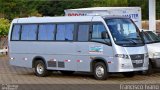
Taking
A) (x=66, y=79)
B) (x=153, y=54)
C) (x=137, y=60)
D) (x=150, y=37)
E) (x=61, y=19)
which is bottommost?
(x=66, y=79)

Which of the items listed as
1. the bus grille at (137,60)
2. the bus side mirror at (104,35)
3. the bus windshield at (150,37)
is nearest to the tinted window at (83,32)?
the bus side mirror at (104,35)

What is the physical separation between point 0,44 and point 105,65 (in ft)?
69.9

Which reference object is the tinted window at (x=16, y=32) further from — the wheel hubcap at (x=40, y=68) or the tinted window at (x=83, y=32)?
the tinted window at (x=83, y=32)

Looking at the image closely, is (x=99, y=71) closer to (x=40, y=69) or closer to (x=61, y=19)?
(x=61, y=19)

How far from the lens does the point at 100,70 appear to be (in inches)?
720

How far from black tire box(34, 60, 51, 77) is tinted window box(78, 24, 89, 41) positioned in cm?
237

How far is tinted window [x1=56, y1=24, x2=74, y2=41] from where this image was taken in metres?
19.3

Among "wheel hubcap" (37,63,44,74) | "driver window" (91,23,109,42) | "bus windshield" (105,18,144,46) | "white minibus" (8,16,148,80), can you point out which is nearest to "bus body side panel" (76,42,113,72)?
"white minibus" (8,16,148,80)

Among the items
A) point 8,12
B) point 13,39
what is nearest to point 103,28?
point 13,39

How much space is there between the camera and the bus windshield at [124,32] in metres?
18.0

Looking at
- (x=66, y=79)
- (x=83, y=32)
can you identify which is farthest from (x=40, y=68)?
(x=83, y=32)

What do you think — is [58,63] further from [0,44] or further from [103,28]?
[0,44]

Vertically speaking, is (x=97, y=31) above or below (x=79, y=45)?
above

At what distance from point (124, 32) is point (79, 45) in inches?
71.0
